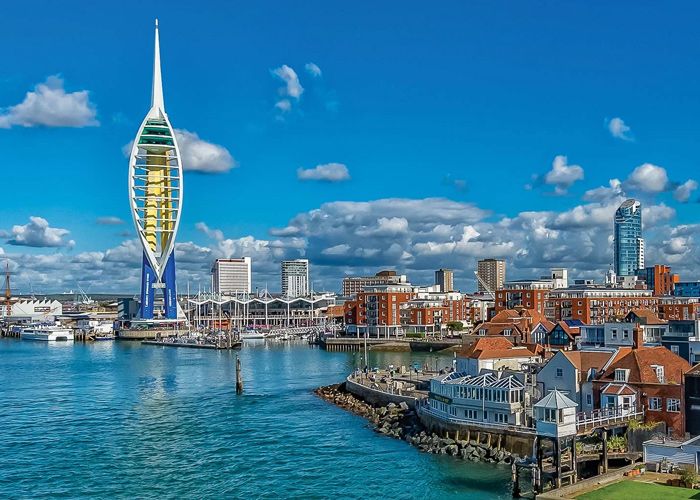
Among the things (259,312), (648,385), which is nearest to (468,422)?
(648,385)

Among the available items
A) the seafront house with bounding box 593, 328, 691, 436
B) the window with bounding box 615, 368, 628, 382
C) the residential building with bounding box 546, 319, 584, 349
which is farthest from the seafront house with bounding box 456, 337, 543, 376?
the window with bounding box 615, 368, 628, 382

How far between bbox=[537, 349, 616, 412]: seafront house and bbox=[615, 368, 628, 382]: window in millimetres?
1260

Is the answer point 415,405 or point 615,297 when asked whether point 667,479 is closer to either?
point 415,405

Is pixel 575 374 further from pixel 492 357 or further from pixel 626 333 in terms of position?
pixel 492 357

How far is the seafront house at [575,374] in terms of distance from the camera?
120ft

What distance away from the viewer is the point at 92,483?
33.3 meters

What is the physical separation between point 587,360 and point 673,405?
201 inches

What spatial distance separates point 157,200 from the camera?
13225 cm

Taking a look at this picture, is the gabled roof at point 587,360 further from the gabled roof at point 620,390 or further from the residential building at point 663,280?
the residential building at point 663,280

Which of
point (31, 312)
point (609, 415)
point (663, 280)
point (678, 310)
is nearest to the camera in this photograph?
point (609, 415)

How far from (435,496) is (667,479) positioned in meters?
8.03

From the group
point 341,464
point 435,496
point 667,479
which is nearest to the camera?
point 667,479

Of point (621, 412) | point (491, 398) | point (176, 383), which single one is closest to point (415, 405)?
point (491, 398)

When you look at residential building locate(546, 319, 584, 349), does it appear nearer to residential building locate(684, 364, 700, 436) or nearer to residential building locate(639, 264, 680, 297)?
residential building locate(684, 364, 700, 436)
